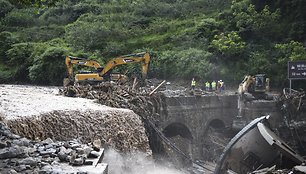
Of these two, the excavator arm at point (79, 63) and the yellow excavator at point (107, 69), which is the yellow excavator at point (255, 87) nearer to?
the yellow excavator at point (107, 69)

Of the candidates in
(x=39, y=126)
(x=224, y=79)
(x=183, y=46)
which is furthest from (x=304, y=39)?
(x=39, y=126)

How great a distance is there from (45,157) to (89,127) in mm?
4025

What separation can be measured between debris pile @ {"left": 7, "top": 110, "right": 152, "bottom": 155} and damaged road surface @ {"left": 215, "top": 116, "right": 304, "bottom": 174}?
3.25 metres

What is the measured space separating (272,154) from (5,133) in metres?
9.06

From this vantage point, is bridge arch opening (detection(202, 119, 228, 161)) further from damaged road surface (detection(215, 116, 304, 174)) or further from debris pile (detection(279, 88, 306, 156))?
damaged road surface (detection(215, 116, 304, 174))

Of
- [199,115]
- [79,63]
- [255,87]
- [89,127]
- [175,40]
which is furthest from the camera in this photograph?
[175,40]

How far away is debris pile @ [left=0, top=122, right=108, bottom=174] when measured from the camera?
6773mm

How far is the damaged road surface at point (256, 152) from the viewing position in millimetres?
12778

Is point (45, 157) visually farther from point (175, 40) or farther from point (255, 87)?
point (175, 40)

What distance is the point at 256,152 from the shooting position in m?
13.6

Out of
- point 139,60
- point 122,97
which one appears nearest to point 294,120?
point 139,60

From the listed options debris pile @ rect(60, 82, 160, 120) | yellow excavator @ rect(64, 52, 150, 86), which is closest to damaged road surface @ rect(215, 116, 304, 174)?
debris pile @ rect(60, 82, 160, 120)

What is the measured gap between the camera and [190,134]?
2331 centimetres

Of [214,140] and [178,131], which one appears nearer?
[178,131]
